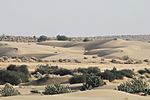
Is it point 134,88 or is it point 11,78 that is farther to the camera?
point 11,78

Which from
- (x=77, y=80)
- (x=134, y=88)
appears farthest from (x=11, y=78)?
(x=134, y=88)

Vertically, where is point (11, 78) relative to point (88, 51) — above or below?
above

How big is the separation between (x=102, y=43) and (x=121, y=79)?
8662 cm

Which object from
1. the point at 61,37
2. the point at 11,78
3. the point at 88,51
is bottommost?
the point at 88,51

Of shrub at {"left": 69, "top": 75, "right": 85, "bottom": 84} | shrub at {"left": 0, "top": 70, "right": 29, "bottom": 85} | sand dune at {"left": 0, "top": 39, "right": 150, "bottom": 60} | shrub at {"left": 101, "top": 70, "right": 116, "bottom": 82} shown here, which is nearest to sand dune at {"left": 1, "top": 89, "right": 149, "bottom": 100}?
shrub at {"left": 69, "top": 75, "right": 85, "bottom": 84}

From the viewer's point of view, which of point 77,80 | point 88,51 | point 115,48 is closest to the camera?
point 77,80

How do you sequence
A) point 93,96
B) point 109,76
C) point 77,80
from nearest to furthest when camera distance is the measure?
point 93,96 → point 77,80 → point 109,76

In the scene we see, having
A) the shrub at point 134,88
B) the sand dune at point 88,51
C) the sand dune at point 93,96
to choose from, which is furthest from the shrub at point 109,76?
the sand dune at point 88,51

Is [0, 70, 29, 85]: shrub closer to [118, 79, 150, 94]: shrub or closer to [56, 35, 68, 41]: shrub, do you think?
[118, 79, 150, 94]: shrub

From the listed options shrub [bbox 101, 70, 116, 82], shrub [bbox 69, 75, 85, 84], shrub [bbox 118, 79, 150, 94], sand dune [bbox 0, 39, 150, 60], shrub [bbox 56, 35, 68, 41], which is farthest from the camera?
shrub [bbox 56, 35, 68, 41]

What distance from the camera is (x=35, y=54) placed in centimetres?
9869

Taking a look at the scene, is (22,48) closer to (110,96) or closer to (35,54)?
(35,54)

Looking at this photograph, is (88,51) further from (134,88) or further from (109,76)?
(134,88)

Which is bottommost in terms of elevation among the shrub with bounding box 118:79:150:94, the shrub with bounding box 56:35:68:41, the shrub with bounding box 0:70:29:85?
the shrub with bounding box 56:35:68:41
